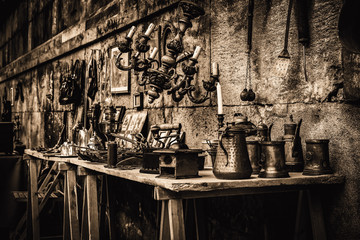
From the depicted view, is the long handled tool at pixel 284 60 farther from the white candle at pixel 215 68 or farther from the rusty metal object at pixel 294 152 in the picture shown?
the white candle at pixel 215 68

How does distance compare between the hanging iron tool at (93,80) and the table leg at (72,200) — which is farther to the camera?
the hanging iron tool at (93,80)

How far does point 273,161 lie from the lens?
2.42 m

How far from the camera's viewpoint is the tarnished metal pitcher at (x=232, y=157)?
2.33m

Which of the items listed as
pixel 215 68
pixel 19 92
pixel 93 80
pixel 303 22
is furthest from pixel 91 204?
pixel 19 92

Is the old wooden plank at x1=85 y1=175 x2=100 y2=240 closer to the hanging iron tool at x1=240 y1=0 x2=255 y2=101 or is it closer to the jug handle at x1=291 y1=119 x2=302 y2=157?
the hanging iron tool at x1=240 y1=0 x2=255 y2=101

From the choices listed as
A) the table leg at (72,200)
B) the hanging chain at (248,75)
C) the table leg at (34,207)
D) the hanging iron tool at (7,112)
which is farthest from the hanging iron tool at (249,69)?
the hanging iron tool at (7,112)

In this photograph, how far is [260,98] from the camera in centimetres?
319

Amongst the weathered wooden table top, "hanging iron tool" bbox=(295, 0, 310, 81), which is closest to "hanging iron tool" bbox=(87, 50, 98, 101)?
the weathered wooden table top

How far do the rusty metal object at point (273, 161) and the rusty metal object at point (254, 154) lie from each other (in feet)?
0.39

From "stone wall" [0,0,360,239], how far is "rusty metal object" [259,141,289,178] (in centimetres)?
41

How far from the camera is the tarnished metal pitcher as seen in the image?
2328 mm

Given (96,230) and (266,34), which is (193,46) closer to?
(266,34)

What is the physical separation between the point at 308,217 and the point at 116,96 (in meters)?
3.45

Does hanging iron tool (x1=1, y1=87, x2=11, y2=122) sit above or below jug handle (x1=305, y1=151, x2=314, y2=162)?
above
